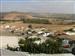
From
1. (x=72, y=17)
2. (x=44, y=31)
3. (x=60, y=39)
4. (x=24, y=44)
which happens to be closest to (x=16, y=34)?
(x=24, y=44)

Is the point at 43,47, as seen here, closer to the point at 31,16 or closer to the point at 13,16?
the point at 31,16

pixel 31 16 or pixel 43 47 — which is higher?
pixel 31 16

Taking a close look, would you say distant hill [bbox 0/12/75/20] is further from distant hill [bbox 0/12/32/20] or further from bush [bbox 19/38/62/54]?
bush [bbox 19/38/62/54]

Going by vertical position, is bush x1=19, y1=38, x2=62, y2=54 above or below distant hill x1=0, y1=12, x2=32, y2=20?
below

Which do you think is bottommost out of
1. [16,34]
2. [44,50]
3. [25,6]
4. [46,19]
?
[44,50]

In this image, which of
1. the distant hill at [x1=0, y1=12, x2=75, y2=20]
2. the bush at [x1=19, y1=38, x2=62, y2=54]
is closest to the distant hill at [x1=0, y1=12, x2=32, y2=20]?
the distant hill at [x1=0, y1=12, x2=75, y2=20]

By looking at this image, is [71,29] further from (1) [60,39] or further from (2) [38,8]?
(2) [38,8]

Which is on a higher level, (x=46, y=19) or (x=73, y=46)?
(x=46, y=19)

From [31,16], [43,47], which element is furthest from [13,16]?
[43,47]
